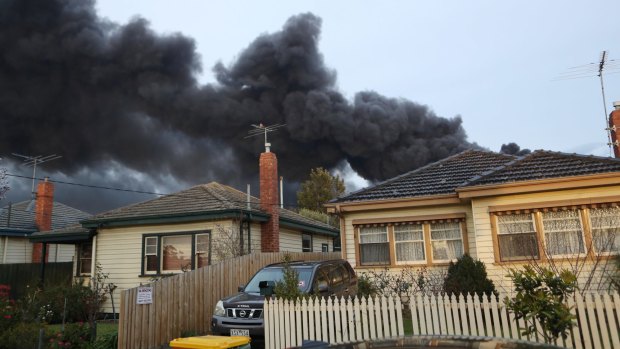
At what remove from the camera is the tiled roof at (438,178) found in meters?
13.4

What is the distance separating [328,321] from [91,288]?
1152 centimetres

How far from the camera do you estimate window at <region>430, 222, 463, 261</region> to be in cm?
1262

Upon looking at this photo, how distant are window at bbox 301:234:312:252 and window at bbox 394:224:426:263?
758 cm

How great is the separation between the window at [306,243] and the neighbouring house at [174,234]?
2333mm

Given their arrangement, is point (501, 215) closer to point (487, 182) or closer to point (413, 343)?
point (487, 182)

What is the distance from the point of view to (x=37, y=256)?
2228cm

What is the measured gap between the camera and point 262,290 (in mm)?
9094

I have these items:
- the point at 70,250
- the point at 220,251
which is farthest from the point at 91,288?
the point at 70,250

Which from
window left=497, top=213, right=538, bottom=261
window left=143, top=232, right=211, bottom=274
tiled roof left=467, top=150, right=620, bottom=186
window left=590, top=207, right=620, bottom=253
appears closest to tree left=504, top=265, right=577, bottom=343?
window left=497, top=213, right=538, bottom=261

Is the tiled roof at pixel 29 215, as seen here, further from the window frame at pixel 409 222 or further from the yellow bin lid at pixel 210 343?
the yellow bin lid at pixel 210 343

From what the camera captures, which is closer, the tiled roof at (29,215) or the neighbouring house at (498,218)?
the neighbouring house at (498,218)

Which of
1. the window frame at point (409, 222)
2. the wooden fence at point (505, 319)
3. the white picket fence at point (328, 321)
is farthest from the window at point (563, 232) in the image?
the white picket fence at point (328, 321)

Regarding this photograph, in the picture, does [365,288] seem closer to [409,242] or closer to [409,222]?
[409,242]

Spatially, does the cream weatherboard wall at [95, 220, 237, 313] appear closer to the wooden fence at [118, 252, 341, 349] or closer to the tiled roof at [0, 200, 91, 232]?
the wooden fence at [118, 252, 341, 349]
